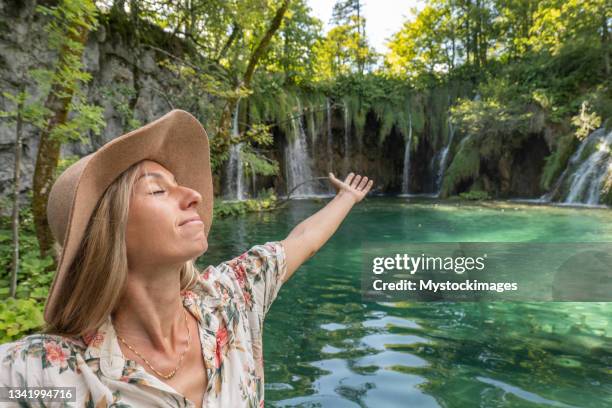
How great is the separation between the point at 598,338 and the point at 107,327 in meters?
4.81

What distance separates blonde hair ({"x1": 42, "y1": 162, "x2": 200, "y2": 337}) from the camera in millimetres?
1223

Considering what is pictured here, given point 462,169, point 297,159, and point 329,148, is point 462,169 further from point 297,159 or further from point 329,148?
point 297,159

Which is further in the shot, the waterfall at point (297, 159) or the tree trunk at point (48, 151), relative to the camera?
the waterfall at point (297, 159)

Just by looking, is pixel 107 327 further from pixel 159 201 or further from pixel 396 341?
pixel 396 341

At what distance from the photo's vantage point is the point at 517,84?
23406 millimetres

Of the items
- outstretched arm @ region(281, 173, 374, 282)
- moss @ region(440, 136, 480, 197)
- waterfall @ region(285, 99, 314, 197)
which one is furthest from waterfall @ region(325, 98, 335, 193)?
outstretched arm @ region(281, 173, 374, 282)

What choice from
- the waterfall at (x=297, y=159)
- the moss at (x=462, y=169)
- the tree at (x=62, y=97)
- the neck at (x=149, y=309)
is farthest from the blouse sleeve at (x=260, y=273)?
the waterfall at (x=297, y=159)

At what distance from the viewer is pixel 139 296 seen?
138cm

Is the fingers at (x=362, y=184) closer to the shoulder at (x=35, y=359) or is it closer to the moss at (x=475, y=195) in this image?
the shoulder at (x=35, y=359)

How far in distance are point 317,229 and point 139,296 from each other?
3.27 feet

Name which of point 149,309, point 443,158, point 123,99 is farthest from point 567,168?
point 149,309

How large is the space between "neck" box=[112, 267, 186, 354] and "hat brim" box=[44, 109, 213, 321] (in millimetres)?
212

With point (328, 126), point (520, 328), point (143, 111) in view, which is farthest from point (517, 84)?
point (520, 328)

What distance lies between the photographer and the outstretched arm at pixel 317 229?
80.0 inches
